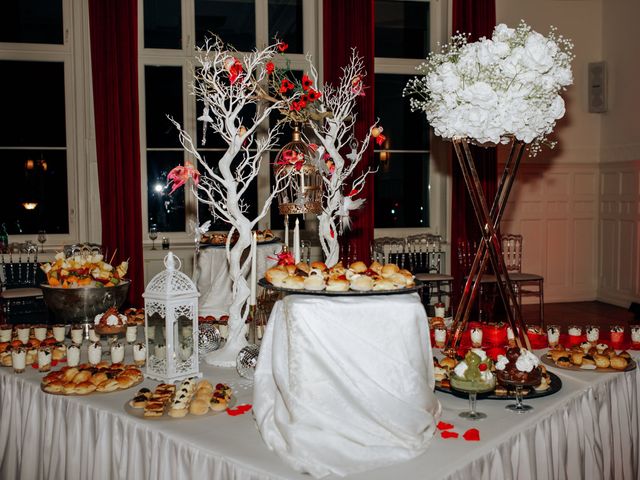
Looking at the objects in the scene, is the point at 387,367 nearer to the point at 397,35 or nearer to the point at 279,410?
the point at 279,410

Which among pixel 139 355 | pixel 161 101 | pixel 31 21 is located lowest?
pixel 139 355

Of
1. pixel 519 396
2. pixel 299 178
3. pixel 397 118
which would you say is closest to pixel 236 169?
pixel 299 178

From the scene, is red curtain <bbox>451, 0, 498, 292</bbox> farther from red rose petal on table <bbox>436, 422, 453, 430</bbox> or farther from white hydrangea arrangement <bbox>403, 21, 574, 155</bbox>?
red rose petal on table <bbox>436, 422, 453, 430</bbox>

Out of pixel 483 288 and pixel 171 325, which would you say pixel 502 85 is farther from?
pixel 483 288

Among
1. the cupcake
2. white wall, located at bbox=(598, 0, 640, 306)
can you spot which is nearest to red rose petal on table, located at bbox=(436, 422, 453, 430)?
the cupcake

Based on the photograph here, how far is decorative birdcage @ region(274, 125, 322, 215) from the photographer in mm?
3037

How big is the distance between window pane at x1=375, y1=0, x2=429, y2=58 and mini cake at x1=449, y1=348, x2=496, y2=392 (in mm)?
5629

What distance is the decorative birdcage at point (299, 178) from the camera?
3037mm

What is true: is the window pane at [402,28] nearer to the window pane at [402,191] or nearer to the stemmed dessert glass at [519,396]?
the window pane at [402,191]

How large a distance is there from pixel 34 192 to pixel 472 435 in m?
5.66

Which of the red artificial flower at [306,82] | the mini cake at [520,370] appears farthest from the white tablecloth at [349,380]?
the red artificial flower at [306,82]

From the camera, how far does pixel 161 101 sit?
23.1ft

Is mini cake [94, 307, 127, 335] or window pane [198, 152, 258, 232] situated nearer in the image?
mini cake [94, 307, 127, 335]

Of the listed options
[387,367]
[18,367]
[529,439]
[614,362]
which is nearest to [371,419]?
[387,367]
